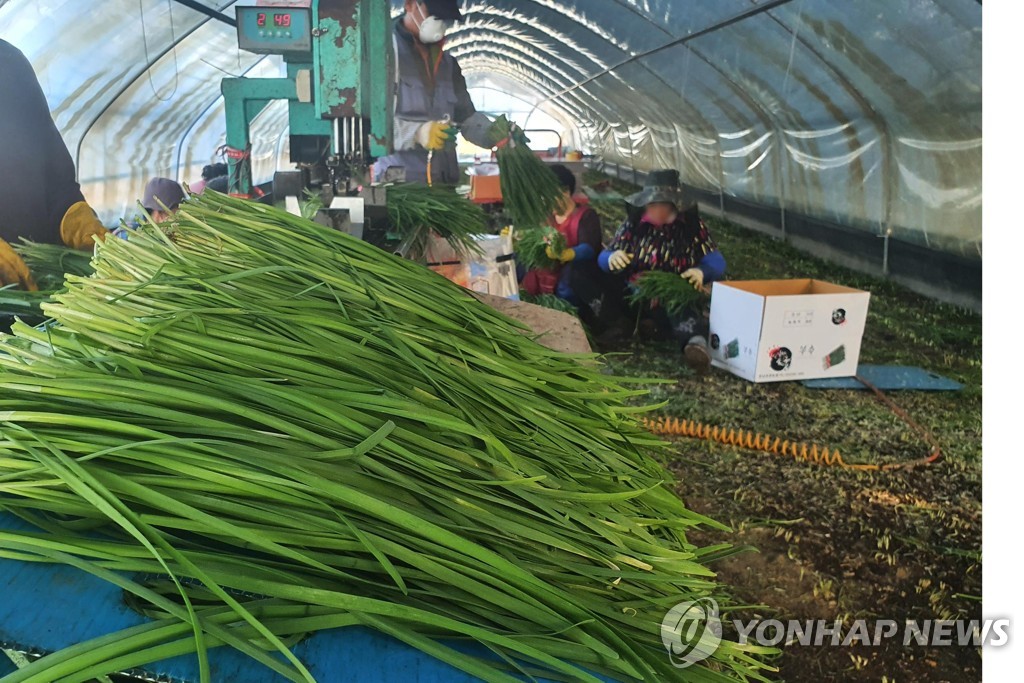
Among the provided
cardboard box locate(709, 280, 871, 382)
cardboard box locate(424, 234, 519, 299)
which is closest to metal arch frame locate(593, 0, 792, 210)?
cardboard box locate(709, 280, 871, 382)

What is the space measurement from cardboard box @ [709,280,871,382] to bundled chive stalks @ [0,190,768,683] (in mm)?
2900

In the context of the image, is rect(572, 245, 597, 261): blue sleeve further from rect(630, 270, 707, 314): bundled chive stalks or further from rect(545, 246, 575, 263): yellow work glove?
rect(630, 270, 707, 314): bundled chive stalks

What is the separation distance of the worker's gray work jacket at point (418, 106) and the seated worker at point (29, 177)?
0.95 meters

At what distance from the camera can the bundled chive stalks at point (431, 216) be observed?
211 centimetres

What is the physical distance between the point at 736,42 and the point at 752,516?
3.48 m

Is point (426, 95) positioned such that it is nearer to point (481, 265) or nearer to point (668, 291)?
point (481, 265)

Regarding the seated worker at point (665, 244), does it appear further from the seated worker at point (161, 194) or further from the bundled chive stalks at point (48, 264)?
the bundled chive stalks at point (48, 264)

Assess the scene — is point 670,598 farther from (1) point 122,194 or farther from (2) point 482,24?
(2) point 482,24

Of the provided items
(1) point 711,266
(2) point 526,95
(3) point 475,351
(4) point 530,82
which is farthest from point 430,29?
(1) point 711,266

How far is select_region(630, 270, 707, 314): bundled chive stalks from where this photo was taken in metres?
3.93

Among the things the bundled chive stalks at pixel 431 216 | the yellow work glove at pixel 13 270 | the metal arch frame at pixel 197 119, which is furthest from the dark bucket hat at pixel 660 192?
the yellow work glove at pixel 13 270

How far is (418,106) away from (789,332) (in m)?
2.33
